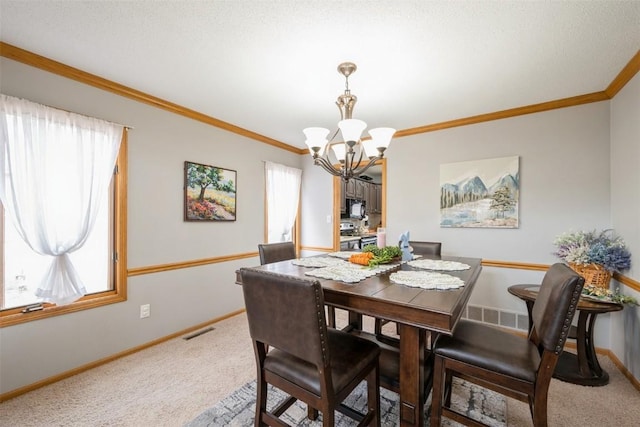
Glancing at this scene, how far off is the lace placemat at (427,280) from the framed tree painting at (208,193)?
2.25 meters

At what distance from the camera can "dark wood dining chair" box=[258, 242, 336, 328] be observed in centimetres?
242

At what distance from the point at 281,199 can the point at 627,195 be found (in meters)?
3.58

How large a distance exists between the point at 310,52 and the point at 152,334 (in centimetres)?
284

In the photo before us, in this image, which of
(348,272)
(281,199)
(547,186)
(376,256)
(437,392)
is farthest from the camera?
(281,199)

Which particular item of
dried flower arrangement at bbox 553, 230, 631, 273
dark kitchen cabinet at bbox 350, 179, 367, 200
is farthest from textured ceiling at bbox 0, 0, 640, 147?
dark kitchen cabinet at bbox 350, 179, 367, 200

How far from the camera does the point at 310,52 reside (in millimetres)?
1895

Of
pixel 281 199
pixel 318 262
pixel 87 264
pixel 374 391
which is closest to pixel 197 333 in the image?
pixel 87 264

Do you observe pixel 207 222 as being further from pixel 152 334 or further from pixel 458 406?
pixel 458 406

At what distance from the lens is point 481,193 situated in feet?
10.1

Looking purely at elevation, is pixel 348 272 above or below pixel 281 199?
below

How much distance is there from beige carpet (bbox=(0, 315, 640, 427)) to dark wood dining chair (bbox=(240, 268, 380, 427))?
77 cm

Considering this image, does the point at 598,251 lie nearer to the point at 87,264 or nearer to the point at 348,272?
the point at 348,272

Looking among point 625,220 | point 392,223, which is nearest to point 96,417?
point 392,223

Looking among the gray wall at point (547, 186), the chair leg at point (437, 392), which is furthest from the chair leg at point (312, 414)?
the gray wall at point (547, 186)
